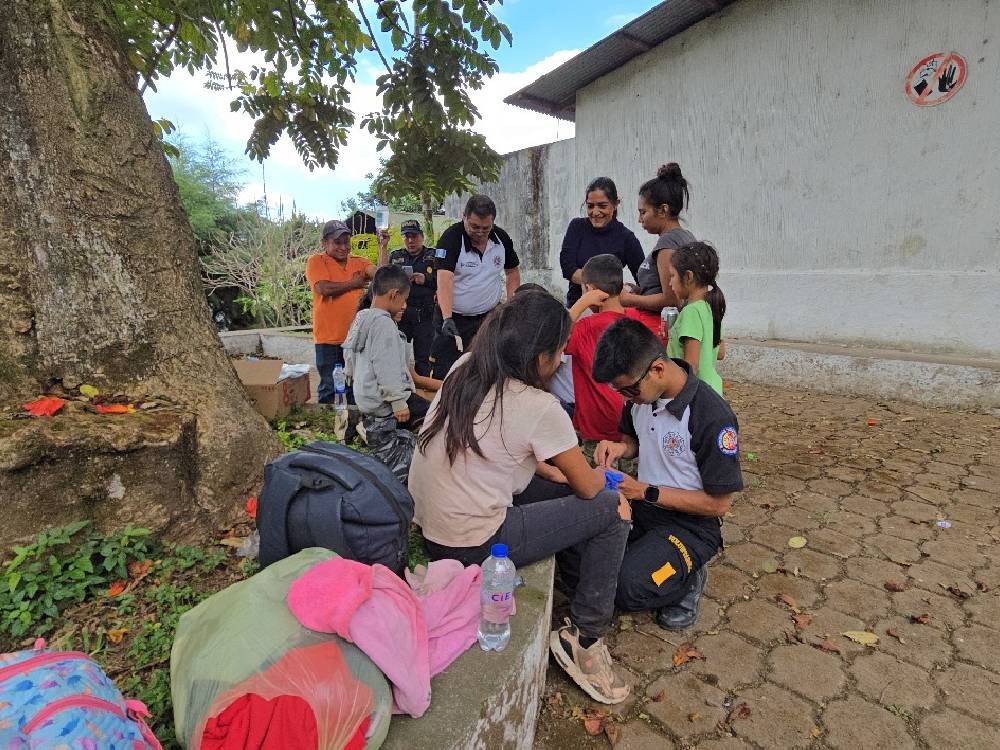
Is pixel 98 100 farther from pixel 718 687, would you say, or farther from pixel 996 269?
pixel 996 269

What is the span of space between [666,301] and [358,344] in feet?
6.36

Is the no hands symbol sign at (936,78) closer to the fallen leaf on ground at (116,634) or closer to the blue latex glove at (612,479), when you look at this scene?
the blue latex glove at (612,479)

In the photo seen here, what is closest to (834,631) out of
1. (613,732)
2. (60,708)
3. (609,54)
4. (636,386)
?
(613,732)

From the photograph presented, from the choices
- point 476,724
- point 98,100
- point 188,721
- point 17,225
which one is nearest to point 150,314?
point 17,225

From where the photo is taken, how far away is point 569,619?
221cm

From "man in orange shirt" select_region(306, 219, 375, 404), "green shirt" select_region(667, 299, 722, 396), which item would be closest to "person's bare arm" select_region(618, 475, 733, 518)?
"green shirt" select_region(667, 299, 722, 396)

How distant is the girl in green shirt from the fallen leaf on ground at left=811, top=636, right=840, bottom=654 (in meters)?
1.20

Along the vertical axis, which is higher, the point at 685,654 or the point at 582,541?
the point at 582,541

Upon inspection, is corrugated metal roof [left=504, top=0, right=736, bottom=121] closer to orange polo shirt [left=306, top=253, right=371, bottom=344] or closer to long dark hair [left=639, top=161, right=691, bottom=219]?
long dark hair [left=639, top=161, right=691, bottom=219]

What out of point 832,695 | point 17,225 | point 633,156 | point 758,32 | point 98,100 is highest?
point 758,32

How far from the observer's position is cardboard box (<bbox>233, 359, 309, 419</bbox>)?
4090 mm

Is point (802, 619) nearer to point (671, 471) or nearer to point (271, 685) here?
point (671, 471)

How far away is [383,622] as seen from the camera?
1414mm

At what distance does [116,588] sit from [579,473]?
174 centimetres
